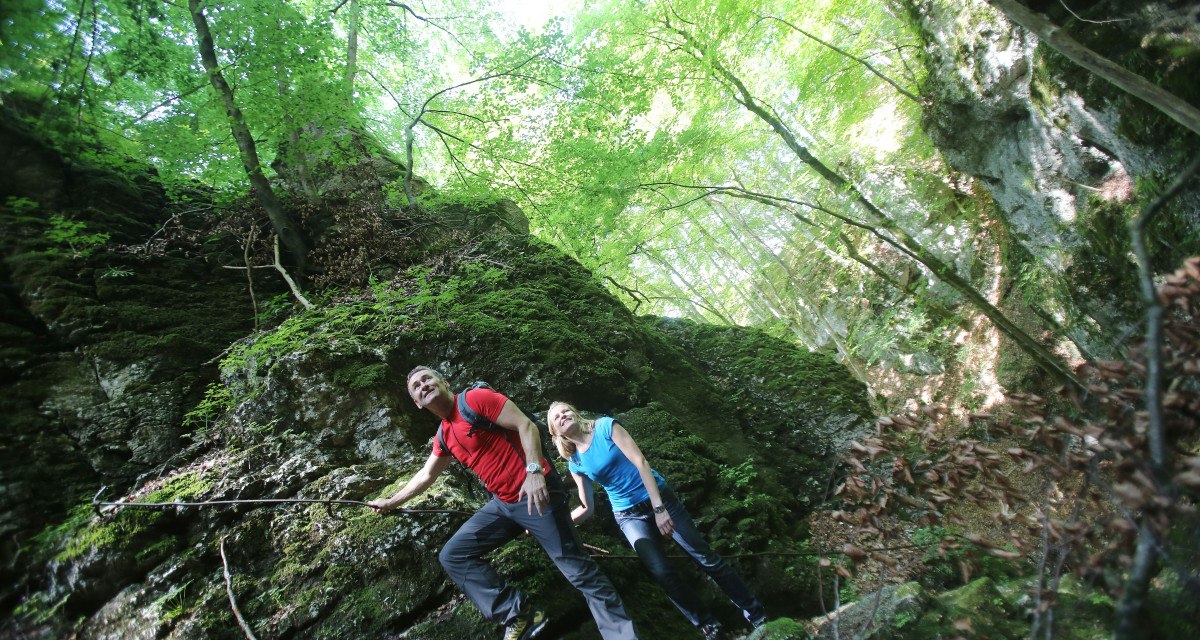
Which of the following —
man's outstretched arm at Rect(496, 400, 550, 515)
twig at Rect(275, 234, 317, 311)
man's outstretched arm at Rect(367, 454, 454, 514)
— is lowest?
man's outstretched arm at Rect(496, 400, 550, 515)

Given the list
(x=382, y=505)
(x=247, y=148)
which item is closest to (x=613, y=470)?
(x=382, y=505)

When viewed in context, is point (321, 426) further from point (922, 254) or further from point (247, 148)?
point (922, 254)

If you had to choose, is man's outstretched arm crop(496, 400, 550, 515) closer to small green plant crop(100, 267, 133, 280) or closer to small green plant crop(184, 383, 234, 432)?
small green plant crop(184, 383, 234, 432)

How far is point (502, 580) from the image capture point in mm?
3426

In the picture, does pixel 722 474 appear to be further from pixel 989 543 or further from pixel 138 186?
pixel 138 186

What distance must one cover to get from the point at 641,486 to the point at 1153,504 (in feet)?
8.64

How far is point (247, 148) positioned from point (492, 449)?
5.60 meters

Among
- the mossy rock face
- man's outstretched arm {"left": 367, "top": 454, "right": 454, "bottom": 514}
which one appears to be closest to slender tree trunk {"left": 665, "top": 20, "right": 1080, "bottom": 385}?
man's outstretched arm {"left": 367, "top": 454, "right": 454, "bottom": 514}

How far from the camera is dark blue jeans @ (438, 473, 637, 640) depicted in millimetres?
3144

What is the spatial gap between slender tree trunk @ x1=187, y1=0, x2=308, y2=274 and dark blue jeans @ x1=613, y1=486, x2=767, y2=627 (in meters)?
6.25

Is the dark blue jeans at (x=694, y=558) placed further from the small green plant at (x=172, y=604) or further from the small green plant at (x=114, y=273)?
the small green plant at (x=114, y=273)

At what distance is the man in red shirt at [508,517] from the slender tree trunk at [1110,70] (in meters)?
5.29

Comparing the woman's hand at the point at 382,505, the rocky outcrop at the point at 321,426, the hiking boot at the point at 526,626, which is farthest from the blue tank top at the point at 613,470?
the woman's hand at the point at 382,505

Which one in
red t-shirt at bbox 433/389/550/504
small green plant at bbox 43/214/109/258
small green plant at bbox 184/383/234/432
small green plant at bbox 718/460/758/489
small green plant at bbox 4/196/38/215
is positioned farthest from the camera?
small green plant at bbox 4/196/38/215
